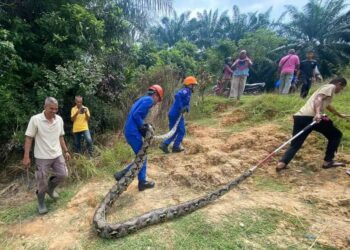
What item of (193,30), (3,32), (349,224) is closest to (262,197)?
(349,224)

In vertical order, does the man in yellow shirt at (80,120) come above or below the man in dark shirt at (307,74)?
below

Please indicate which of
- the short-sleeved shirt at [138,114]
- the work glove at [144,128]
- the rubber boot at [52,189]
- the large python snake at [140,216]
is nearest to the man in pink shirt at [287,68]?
the large python snake at [140,216]

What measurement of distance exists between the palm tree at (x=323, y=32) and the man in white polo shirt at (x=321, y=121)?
2021 centimetres

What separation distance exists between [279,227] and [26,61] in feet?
23.6

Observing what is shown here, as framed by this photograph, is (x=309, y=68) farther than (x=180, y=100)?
Yes

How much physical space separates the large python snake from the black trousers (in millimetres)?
912

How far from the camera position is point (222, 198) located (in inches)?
189

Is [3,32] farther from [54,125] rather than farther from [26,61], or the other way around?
[54,125]

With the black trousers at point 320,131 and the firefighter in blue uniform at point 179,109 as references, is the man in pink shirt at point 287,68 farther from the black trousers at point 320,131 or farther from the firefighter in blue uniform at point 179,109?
the black trousers at point 320,131

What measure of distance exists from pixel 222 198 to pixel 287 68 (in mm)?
7094

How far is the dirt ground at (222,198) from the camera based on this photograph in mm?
4168

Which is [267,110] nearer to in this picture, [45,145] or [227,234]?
[227,234]

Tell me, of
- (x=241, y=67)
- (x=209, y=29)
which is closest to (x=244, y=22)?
(x=209, y=29)

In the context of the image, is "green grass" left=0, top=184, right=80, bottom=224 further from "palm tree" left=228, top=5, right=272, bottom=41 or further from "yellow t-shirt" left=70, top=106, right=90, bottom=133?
"palm tree" left=228, top=5, right=272, bottom=41
